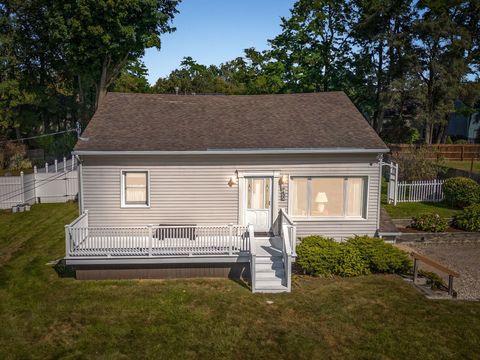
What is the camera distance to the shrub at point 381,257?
40.5 ft

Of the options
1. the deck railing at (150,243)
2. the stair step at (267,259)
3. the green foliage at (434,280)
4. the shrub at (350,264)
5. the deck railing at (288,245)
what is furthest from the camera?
the shrub at (350,264)

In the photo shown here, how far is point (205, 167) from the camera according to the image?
13.8m

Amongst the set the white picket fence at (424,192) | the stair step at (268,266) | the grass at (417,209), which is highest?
the white picket fence at (424,192)

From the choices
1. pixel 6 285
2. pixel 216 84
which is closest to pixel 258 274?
pixel 6 285

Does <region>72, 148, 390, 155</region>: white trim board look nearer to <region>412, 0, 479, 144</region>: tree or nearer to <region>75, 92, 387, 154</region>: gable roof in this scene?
<region>75, 92, 387, 154</region>: gable roof

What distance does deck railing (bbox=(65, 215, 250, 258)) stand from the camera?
38.4 ft

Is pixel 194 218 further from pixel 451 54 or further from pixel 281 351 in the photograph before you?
pixel 451 54

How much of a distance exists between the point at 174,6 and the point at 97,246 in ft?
104

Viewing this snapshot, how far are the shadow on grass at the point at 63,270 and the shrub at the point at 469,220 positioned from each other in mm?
14630

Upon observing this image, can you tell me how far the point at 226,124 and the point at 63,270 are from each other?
297 inches

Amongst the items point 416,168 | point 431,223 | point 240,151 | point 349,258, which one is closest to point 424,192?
point 416,168

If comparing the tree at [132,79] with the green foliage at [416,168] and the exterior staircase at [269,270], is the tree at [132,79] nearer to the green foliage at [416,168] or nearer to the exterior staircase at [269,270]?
the green foliage at [416,168]

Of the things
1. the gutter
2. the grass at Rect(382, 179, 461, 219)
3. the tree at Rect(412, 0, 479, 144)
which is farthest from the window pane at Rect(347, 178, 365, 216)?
the tree at Rect(412, 0, 479, 144)

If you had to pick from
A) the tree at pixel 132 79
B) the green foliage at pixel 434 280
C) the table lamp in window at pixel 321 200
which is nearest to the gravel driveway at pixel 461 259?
the green foliage at pixel 434 280
